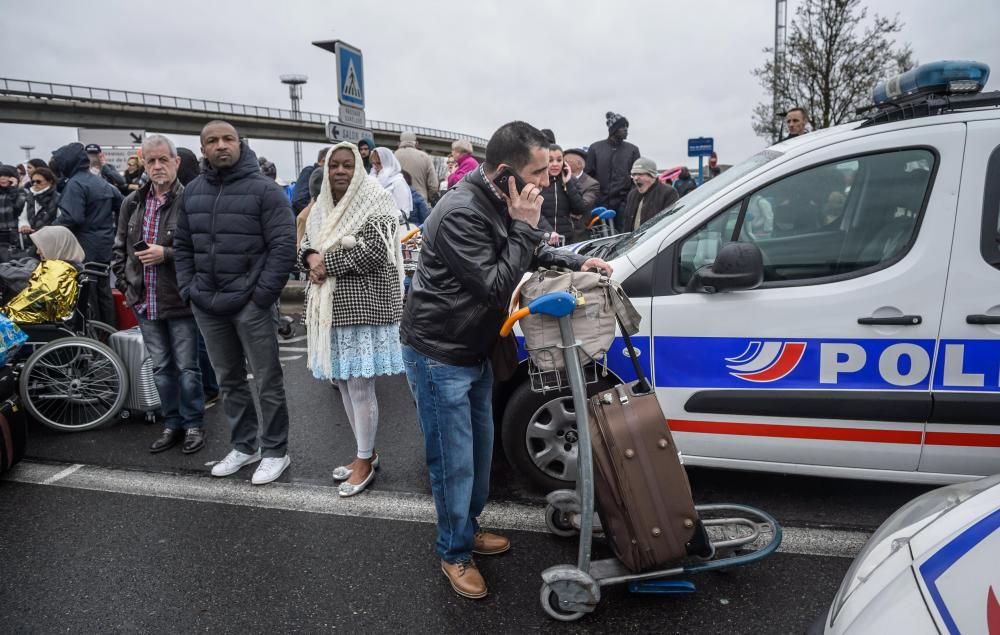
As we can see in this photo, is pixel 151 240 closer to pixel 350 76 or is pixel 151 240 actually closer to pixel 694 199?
pixel 694 199

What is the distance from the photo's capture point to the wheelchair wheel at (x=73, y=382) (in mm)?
4457

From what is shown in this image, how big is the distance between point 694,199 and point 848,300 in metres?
0.90

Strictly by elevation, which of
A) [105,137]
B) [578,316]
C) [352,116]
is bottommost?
[578,316]

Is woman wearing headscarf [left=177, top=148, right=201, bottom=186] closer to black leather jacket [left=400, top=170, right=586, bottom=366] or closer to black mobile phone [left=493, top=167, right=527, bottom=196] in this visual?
black leather jacket [left=400, top=170, right=586, bottom=366]

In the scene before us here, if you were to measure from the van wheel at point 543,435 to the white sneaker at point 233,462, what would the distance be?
66.0 inches

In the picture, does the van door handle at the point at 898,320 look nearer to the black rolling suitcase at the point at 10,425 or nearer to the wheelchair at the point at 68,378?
the black rolling suitcase at the point at 10,425

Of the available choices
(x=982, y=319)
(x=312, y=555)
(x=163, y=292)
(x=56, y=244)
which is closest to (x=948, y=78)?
(x=982, y=319)

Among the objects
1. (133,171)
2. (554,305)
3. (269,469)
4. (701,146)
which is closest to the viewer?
(554,305)

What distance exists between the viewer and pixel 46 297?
461 cm

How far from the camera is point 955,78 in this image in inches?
110

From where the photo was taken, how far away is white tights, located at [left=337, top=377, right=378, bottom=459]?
3.50 metres

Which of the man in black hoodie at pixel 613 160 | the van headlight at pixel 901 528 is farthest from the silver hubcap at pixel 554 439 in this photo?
the man in black hoodie at pixel 613 160

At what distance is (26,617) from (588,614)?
2149 millimetres

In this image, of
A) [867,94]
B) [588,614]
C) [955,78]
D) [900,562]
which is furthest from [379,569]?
[867,94]
